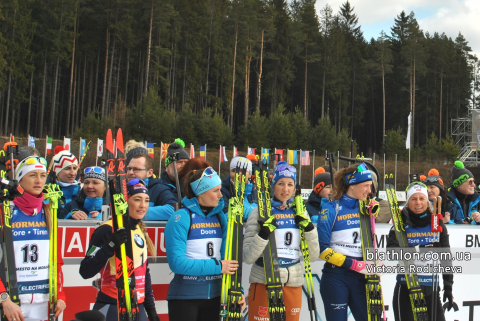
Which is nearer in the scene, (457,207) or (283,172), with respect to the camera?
(283,172)

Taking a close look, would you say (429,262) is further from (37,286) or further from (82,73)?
(82,73)

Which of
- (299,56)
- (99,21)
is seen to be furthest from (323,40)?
(99,21)

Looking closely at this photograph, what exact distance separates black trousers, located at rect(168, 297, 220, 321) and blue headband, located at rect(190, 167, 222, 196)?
2.87 feet

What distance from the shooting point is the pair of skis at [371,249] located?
4.14 metres

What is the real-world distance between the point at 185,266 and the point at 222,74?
159 ft

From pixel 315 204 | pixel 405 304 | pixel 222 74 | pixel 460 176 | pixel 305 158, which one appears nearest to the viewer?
pixel 405 304

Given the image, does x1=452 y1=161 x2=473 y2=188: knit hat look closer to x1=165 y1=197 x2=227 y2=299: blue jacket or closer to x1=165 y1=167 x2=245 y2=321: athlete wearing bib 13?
x1=165 y1=167 x2=245 y2=321: athlete wearing bib 13

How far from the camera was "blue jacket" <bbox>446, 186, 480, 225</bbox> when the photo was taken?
243 inches

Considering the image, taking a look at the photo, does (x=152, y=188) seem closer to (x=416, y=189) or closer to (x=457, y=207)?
(x=416, y=189)

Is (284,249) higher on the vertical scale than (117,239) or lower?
lower

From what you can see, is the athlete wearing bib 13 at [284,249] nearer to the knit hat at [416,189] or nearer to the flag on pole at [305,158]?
the knit hat at [416,189]

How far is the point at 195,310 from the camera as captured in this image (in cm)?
377

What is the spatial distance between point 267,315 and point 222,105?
50.6m

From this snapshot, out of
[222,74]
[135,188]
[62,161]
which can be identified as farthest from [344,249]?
[222,74]
